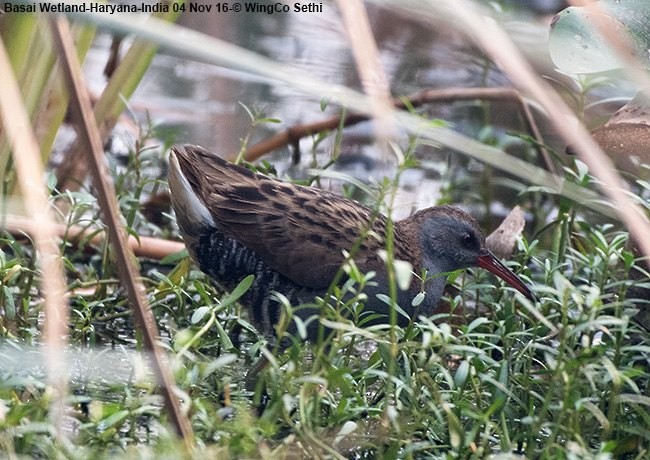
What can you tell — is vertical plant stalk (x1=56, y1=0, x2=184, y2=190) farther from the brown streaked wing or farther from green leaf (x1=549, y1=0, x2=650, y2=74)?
Answer: green leaf (x1=549, y1=0, x2=650, y2=74)

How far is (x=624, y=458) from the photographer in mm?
2861

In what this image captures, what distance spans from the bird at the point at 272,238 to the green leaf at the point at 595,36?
33.4 inches

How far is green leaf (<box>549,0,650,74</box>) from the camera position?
9.56ft

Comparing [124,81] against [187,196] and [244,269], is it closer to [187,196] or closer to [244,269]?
[187,196]

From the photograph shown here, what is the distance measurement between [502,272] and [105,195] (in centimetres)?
204

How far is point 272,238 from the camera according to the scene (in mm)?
3584

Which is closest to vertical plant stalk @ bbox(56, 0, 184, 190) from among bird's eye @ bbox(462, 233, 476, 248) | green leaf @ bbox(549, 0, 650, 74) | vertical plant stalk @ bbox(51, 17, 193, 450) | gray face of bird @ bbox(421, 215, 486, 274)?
gray face of bird @ bbox(421, 215, 486, 274)

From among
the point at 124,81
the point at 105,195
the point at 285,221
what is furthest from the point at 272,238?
the point at 105,195

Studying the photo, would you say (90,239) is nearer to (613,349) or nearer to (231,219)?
(231,219)

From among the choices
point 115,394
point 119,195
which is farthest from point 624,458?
point 119,195

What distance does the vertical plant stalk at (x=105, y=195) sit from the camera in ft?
5.99

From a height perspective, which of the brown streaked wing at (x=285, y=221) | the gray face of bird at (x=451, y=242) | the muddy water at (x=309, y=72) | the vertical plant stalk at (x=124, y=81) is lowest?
the muddy water at (x=309, y=72)

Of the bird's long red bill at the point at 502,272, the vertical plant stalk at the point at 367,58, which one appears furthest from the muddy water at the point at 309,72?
the vertical plant stalk at the point at 367,58

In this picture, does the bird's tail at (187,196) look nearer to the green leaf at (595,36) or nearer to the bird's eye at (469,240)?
the bird's eye at (469,240)
